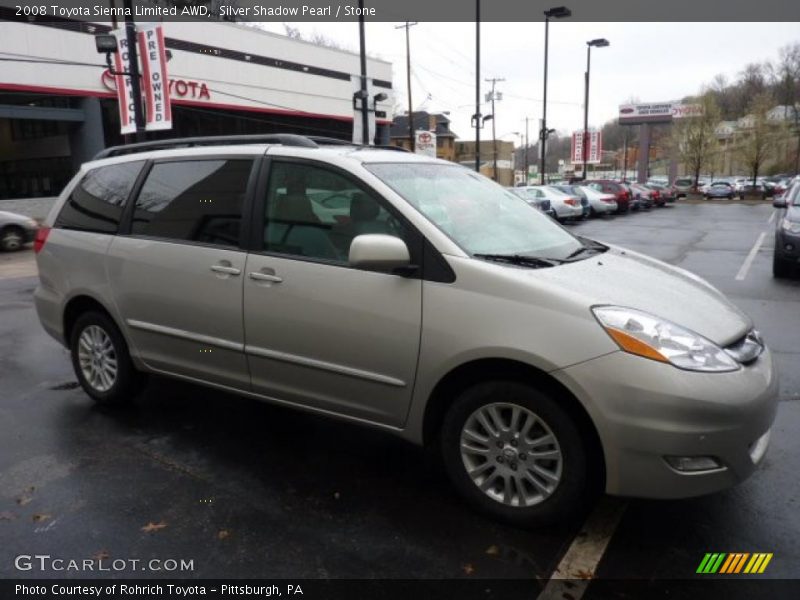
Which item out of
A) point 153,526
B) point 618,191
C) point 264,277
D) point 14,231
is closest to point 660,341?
point 264,277

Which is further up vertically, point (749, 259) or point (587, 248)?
point (587, 248)

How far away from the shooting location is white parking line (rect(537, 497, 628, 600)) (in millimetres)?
2477

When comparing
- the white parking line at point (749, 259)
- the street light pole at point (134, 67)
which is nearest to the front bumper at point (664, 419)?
the white parking line at point (749, 259)

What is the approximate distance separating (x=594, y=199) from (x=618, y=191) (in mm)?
3046

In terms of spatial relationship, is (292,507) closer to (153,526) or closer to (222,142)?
(153,526)

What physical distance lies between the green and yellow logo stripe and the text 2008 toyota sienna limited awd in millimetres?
317

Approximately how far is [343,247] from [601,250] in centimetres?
159

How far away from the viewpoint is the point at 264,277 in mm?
3438

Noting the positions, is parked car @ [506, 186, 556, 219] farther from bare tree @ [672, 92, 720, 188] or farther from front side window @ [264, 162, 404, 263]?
bare tree @ [672, 92, 720, 188]

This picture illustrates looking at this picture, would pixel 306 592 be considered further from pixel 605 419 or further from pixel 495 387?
pixel 605 419

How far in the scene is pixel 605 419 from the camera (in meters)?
2.58

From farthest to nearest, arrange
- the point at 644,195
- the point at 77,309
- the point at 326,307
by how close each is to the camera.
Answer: the point at 644,195
the point at 77,309
the point at 326,307

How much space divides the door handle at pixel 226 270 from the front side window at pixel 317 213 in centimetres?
21

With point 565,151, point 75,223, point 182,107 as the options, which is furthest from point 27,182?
point 565,151
